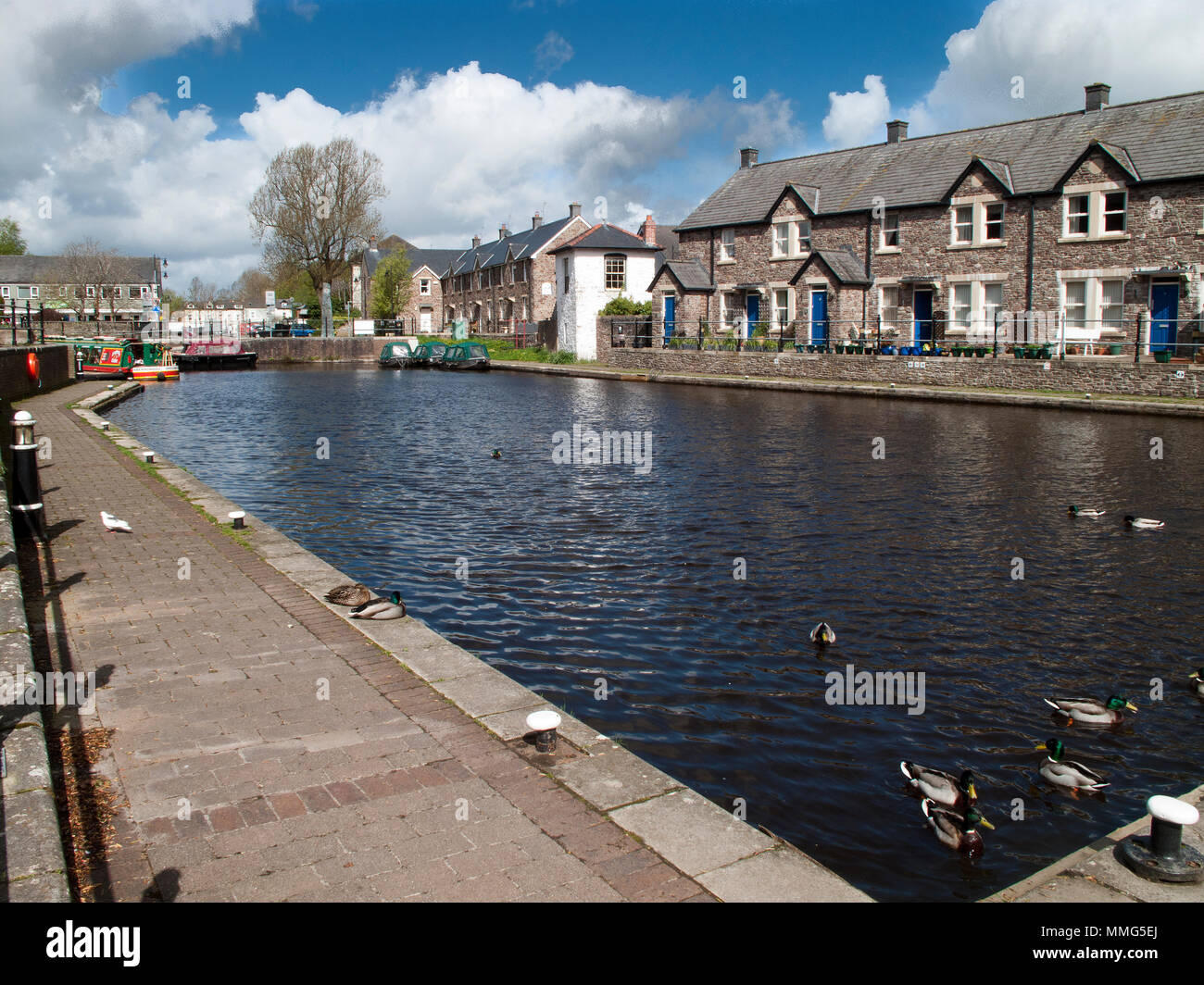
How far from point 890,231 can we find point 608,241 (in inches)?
921

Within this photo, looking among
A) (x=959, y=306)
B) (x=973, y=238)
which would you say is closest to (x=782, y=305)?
(x=959, y=306)

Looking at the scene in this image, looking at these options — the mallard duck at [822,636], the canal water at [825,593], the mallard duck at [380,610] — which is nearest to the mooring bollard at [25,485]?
the canal water at [825,593]

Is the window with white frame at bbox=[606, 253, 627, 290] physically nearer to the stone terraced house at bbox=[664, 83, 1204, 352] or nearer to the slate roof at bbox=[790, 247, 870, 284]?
the stone terraced house at bbox=[664, 83, 1204, 352]

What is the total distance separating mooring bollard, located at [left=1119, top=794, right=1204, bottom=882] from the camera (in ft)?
13.8

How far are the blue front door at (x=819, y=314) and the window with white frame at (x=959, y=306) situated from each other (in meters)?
5.25

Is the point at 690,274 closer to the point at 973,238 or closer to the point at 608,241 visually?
the point at 608,241

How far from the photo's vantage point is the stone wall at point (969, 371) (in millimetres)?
26547

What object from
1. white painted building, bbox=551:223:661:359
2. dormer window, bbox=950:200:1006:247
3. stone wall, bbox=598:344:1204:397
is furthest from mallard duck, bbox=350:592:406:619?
white painted building, bbox=551:223:661:359

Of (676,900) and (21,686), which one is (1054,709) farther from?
(21,686)

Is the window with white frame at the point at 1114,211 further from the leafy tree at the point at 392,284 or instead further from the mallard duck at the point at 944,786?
the leafy tree at the point at 392,284

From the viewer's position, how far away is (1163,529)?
12.5 meters

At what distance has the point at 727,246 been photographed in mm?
46844
